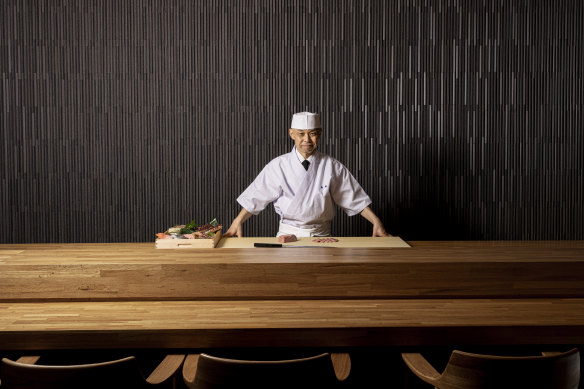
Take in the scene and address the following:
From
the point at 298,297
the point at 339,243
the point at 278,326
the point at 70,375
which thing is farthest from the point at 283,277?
the point at 70,375

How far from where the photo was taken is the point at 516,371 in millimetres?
1413

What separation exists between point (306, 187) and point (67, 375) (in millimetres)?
2260

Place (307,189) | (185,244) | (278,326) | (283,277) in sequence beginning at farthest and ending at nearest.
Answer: (307,189) → (185,244) → (283,277) → (278,326)

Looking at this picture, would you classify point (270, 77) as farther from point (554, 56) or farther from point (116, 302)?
point (116, 302)

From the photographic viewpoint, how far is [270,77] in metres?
4.45

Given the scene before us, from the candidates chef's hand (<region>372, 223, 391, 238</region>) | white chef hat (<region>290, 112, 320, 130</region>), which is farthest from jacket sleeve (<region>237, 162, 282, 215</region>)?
chef's hand (<region>372, 223, 391, 238</region>)

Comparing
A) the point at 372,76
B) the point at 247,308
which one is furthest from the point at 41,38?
the point at 247,308

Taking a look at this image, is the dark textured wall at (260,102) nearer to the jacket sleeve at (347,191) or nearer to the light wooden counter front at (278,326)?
the jacket sleeve at (347,191)

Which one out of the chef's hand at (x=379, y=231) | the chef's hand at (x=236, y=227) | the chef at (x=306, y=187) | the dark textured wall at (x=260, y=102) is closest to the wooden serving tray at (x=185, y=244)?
the chef's hand at (x=236, y=227)

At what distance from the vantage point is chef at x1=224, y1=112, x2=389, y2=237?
3400mm

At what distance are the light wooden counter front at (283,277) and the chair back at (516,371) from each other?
0.57 metres

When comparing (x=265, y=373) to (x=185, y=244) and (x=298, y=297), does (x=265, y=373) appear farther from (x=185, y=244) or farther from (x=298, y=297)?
(x=185, y=244)

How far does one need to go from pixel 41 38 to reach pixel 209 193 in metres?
2.07

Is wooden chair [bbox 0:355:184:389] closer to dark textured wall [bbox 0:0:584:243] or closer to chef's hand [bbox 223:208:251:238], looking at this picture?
chef's hand [bbox 223:208:251:238]
